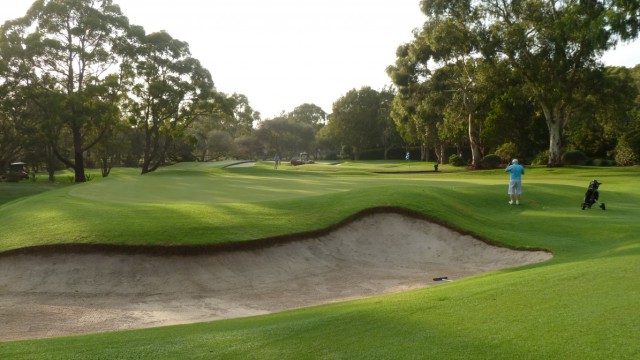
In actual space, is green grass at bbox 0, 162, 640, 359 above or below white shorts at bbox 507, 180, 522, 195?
below

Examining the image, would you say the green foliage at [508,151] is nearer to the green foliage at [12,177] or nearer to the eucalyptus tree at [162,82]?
the eucalyptus tree at [162,82]

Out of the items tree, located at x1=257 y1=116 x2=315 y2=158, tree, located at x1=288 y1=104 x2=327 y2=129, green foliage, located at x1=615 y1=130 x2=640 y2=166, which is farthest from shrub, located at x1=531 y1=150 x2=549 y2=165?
tree, located at x1=288 y1=104 x2=327 y2=129

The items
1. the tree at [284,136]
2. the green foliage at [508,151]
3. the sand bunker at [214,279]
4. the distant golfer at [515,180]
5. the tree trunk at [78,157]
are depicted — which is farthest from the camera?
the tree at [284,136]

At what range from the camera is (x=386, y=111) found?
355 feet

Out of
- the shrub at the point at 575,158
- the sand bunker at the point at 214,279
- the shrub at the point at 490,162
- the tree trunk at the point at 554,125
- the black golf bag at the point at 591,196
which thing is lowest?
the sand bunker at the point at 214,279

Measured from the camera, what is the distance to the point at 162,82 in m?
57.0

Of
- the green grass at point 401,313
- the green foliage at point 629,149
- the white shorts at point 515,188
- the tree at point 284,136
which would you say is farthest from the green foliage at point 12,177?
the tree at point 284,136

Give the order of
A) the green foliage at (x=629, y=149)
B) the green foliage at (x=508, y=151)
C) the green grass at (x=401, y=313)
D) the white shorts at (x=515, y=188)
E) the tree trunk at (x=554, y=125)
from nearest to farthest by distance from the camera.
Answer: the green grass at (x=401, y=313), the white shorts at (x=515, y=188), the tree trunk at (x=554, y=125), the green foliage at (x=629, y=149), the green foliage at (x=508, y=151)

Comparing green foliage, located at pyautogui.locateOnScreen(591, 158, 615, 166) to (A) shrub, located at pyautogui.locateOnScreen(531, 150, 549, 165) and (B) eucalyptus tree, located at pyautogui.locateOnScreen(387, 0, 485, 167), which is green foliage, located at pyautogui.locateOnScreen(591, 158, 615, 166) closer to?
(A) shrub, located at pyautogui.locateOnScreen(531, 150, 549, 165)

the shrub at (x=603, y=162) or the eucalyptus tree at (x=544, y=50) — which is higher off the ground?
the eucalyptus tree at (x=544, y=50)

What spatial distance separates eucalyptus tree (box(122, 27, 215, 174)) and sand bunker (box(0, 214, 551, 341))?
150ft

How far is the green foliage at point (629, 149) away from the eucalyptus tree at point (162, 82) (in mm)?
47714

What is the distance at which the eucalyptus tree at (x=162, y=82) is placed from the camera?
55.9 metres

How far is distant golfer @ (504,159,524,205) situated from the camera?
2147 centimetres
